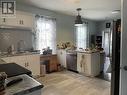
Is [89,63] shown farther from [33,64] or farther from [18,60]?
[18,60]

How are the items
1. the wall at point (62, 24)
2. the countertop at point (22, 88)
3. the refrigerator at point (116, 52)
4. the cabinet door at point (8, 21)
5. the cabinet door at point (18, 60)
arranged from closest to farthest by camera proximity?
the countertop at point (22, 88) → the refrigerator at point (116, 52) → the cabinet door at point (18, 60) → the cabinet door at point (8, 21) → the wall at point (62, 24)

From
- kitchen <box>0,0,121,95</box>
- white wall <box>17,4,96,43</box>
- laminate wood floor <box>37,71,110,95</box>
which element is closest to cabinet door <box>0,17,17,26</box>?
kitchen <box>0,0,121,95</box>

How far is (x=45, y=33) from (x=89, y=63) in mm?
2125

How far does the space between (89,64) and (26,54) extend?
2092 mm

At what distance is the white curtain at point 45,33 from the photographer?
5.02m

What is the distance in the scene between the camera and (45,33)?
526 cm

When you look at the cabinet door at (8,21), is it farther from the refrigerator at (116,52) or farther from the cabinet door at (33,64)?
the refrigerator at (116,52)

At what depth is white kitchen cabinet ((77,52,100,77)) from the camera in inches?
174

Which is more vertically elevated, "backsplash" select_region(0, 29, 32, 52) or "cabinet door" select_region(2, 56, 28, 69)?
"backsplash" select_region(0, 29, 32, 52)

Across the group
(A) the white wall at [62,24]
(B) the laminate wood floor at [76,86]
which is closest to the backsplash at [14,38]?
(A) the white wall at [62,24]

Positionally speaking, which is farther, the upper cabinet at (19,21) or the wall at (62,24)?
the wall at (62,24)

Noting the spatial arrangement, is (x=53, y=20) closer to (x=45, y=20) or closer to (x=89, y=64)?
(x=45, y=20)

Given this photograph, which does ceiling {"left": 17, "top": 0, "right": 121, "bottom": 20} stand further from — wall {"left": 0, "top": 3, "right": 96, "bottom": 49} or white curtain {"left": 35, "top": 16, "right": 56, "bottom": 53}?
white curtain {"left": 35, "top": 16, "right": 56, "bottom": 53}

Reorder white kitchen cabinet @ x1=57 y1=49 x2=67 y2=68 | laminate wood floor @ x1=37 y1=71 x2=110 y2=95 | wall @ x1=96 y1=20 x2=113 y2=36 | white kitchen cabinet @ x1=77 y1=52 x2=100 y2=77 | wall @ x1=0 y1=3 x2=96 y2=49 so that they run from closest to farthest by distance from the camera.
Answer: laminate wood floor @ x1=37 y1=71 x2=110 y2=95, white kitchen cabinet @ x1=77 y1=52 x2=100 y2=77, wall @ x1=0 y1=3 x2=96 y2=49, white kitchen cabinet @ x1=57 y1=49 x2=67 y2=68, wall @ x1=96 y1=20 x2=113 y2=36
